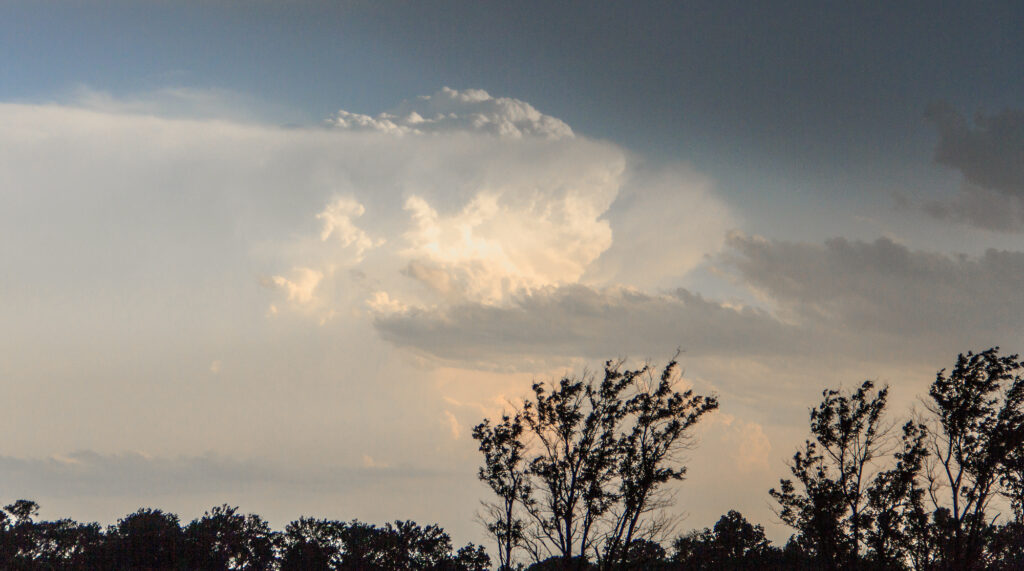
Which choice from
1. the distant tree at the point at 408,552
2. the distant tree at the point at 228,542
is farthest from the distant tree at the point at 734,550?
the distant tree at the point at 228,542

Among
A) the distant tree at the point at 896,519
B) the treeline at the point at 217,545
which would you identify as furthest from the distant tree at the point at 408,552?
the distant tree at the point at 896,519

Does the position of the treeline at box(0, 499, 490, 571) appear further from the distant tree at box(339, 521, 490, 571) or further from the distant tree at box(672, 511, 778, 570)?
the distant tree at box(672, 511, 778, 570)

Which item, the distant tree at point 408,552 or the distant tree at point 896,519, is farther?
the distant tree at point 408,552

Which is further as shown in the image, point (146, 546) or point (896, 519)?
point (146, 546)

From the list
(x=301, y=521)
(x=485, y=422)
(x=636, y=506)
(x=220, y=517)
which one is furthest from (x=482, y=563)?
(x=636, y=506)

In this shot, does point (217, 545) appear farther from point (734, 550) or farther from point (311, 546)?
point (734, 550)

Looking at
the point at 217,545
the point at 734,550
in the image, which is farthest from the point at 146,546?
the point at 734,550

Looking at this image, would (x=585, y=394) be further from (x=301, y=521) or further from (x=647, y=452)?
(x=301, y=521)

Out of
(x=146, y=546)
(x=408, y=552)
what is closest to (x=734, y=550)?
(x=408, y=552)

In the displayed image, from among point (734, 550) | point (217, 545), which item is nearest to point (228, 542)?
point (217, 545)

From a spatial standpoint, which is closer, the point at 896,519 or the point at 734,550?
the point at 896,519

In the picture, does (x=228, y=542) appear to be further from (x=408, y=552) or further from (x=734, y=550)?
(x=734, y=550)

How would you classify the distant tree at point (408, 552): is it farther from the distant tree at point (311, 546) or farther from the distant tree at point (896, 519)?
the distant tree at point (896, 519)

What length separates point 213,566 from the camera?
334 ft
